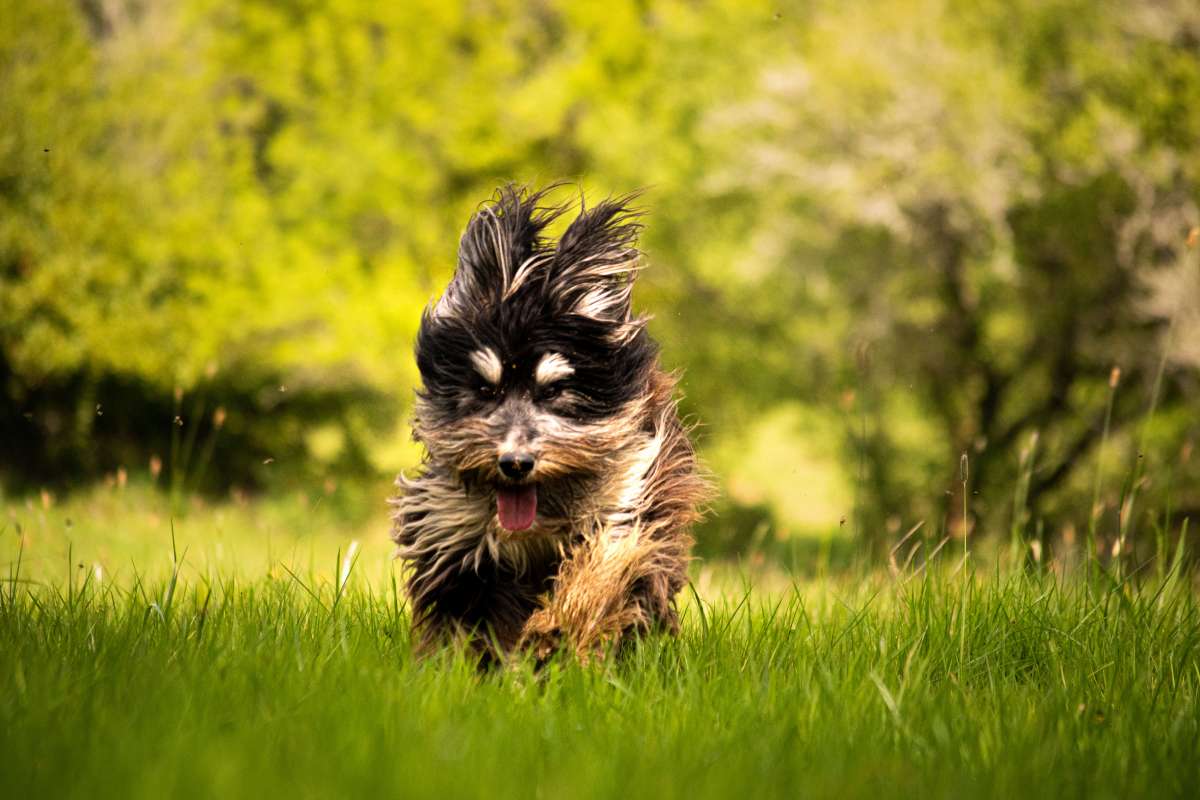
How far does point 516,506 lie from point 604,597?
43 cm

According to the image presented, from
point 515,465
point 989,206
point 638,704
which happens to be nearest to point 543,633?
point 515,465

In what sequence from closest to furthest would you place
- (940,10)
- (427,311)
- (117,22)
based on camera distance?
(427,311) < (940,10) < (117,22)

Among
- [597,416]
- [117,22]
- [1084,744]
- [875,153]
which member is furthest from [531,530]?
[117,22]

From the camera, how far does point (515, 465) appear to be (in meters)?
4.09

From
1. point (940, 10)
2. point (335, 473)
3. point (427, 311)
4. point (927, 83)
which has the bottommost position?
point (335, 473)

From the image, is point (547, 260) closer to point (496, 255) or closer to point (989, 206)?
point (496, 255)

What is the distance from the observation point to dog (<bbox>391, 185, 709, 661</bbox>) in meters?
4.15

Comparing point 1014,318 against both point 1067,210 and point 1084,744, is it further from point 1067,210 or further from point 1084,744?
point 1084,744

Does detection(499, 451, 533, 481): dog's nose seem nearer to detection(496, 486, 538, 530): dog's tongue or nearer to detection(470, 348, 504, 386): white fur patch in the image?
detection(496, 486, 538, 530): dog's tongue

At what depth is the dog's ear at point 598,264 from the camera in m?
4.38

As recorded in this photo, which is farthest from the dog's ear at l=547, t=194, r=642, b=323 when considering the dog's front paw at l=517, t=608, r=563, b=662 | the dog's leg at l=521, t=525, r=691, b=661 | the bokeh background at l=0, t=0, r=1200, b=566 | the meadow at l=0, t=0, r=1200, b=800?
the bokeh background at l=0, t=0, r=1200, b=566

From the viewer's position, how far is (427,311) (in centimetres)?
453

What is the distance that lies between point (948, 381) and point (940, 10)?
15.4ft

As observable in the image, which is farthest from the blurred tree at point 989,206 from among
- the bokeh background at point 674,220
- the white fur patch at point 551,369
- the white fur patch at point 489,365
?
the white fur patch at point 489,365
